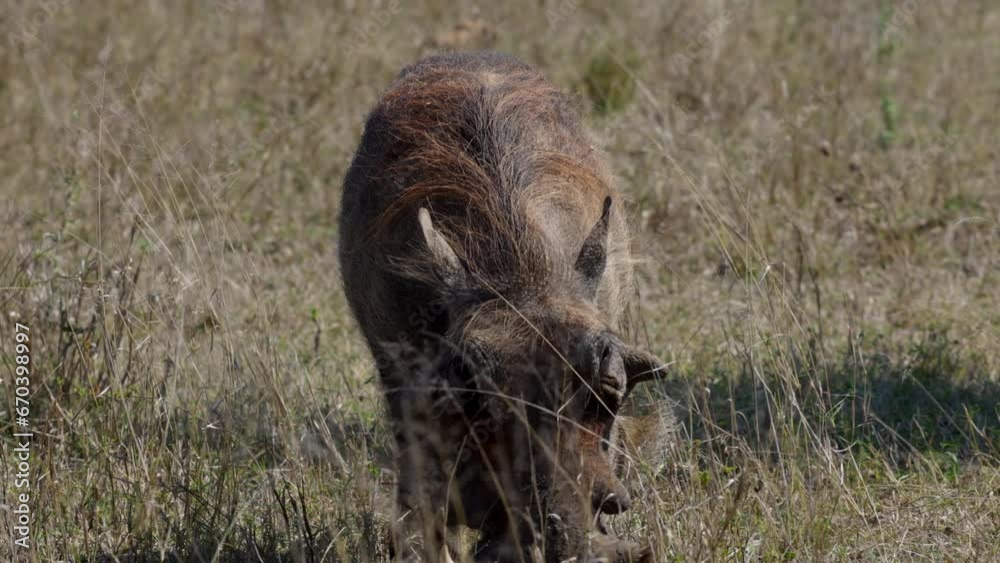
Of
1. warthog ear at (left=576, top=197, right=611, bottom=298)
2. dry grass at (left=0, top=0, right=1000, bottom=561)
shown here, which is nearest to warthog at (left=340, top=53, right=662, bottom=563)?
warthog ear at (left=576, top=197, right=611, bottom=298)

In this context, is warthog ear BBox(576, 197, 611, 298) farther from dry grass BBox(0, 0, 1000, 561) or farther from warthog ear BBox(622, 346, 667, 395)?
dry grass BBox(0, 0, 1000, 561)

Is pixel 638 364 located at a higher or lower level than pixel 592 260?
lower

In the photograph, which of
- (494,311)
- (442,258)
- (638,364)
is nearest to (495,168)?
(442,258)

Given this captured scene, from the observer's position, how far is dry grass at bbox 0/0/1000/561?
393cm

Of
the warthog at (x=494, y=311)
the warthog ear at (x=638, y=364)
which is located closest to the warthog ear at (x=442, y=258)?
the warthog at (x=494, y=311)

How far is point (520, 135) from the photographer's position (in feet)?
13.1

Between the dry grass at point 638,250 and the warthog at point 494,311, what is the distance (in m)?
0.30

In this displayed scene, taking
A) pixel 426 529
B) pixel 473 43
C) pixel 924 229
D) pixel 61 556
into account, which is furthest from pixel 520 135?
pixel 473 43

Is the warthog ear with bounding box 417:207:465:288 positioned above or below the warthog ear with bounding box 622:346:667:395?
above

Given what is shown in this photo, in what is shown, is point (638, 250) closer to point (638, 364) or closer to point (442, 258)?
point (442, 258)

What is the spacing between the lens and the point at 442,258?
334cm

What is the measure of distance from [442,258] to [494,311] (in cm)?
23

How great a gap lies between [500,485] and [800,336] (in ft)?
7.25

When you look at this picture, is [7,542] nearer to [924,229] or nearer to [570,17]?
[924,229]
